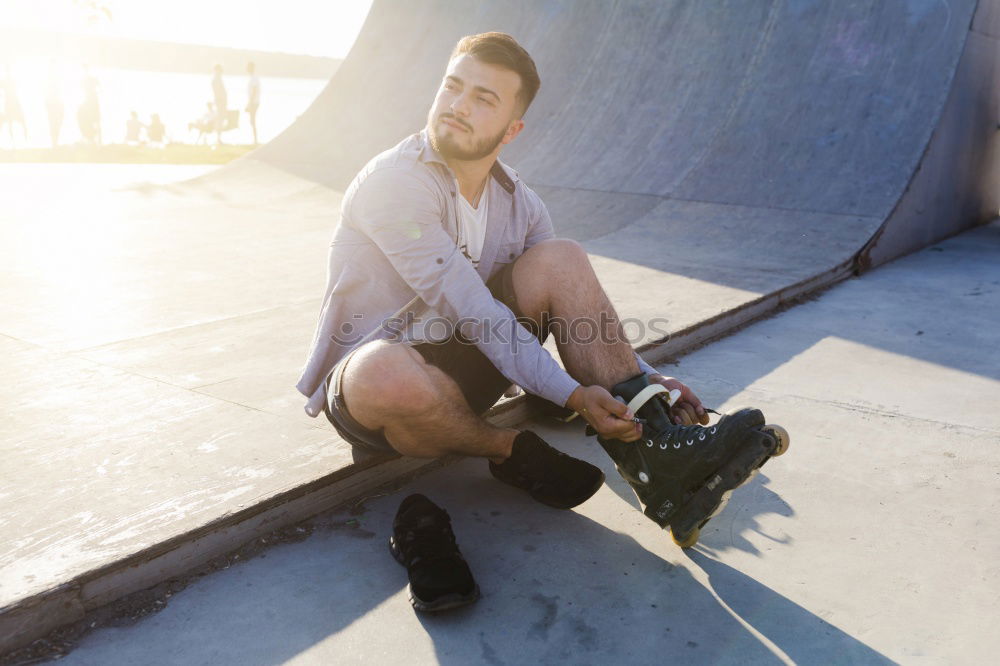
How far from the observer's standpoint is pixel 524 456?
7.71ft

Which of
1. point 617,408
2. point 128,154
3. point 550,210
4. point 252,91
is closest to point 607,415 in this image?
point 617,408

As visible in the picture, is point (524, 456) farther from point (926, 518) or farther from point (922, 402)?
point (922, 402)

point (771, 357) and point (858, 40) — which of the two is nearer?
point (771, 357)

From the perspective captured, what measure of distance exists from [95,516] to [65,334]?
1820 millimetres

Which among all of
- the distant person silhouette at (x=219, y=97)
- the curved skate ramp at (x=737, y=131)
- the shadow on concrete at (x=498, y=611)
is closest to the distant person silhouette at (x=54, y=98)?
the distant person silhouette at (x=219, y=97)

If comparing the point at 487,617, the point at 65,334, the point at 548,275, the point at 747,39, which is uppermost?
the point at 747,39

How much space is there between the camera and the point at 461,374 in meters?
2.40

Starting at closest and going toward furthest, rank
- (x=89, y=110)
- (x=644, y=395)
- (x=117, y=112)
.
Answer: (x=644, y=395) < (x=89, y=110) < (x=117, y=112)

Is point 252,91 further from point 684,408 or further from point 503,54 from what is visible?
point 684,408

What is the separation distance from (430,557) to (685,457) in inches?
25.3

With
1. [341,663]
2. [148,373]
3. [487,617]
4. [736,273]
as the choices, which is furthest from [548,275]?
[736,273]

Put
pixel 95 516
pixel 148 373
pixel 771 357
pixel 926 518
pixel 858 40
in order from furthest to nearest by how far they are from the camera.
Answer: pixel 858 40
pixel 771 357
pixel 148 373
pixel 926 518
pixel 95 516

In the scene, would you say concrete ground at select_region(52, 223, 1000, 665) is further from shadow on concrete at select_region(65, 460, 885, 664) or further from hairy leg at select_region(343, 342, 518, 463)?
hairy leg at select_region(343, 342, 518, 463)

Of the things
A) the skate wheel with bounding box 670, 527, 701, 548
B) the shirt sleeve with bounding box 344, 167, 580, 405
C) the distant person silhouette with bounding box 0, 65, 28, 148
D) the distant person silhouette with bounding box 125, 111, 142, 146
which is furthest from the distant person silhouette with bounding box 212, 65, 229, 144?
the skate wheel with bounding box 670, 527, 701, 548
